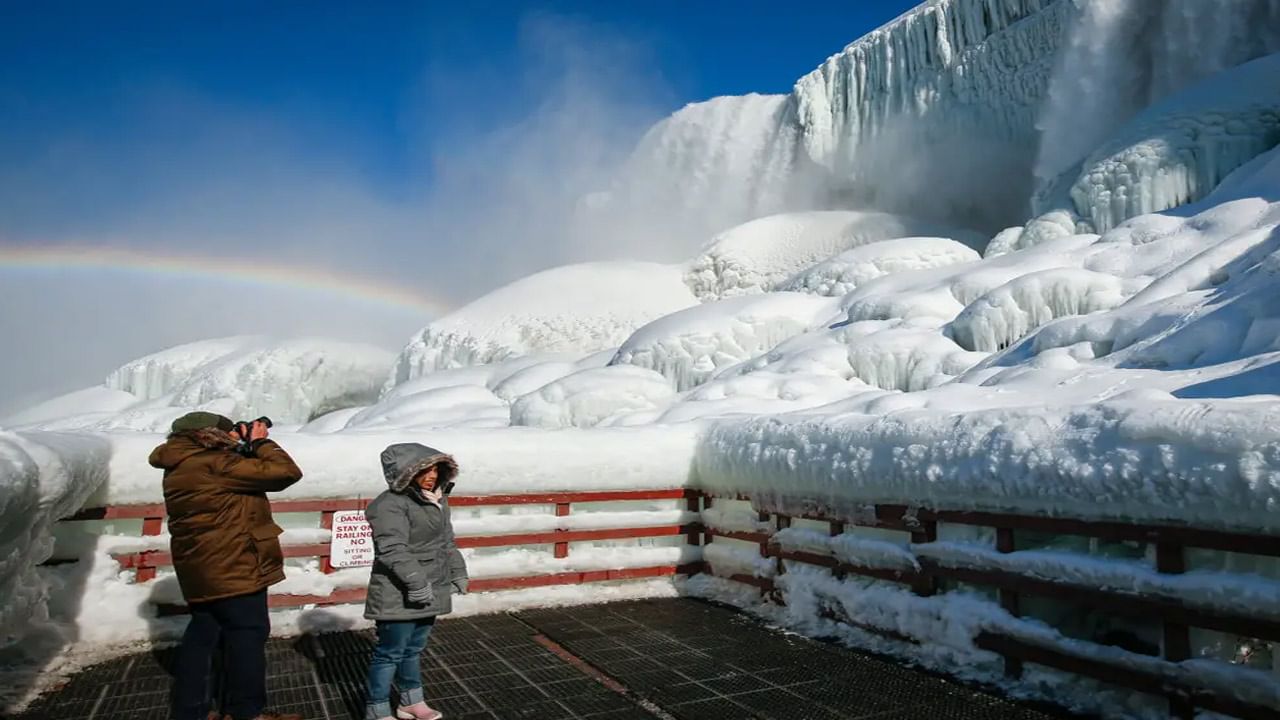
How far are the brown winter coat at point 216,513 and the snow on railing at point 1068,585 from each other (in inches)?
154

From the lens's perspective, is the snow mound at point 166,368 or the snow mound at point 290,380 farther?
the snow mound at point 166,368

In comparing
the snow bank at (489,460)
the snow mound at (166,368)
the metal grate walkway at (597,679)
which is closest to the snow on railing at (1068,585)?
the metal grate walkway at (597,679)

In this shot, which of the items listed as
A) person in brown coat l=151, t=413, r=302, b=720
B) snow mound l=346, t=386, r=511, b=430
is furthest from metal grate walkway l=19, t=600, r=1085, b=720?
snow mound l=346, t=386, r=511, b=430

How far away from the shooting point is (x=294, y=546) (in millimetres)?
6527

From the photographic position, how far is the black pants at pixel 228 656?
4129 millimetres

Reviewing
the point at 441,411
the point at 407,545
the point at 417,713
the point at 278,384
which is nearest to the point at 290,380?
the point at 278,384

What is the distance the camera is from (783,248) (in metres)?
40.7

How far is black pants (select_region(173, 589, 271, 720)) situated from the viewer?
4.13m

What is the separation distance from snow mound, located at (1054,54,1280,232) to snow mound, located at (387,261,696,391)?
716 inches

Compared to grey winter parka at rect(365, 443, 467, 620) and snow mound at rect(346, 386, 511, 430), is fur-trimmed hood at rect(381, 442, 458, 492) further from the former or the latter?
snow mound at rect(346, 386, 511, 430)

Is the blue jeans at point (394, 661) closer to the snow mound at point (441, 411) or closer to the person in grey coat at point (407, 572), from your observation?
the person in grey coat at point (407, 572)

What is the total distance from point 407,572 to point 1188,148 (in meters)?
24.1

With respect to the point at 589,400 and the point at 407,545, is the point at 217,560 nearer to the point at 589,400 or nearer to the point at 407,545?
the point at 407,545

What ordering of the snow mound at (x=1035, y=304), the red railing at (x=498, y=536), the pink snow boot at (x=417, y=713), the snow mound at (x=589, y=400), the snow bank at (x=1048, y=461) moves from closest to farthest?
the snow bank at (x=1048, y=461) < the pink snow boot at (x=417, y=713) < the red railing at (x=498, y=536) < the snow mound at (x=1035, y=304) < the snow mound at (x=589, y=400)
